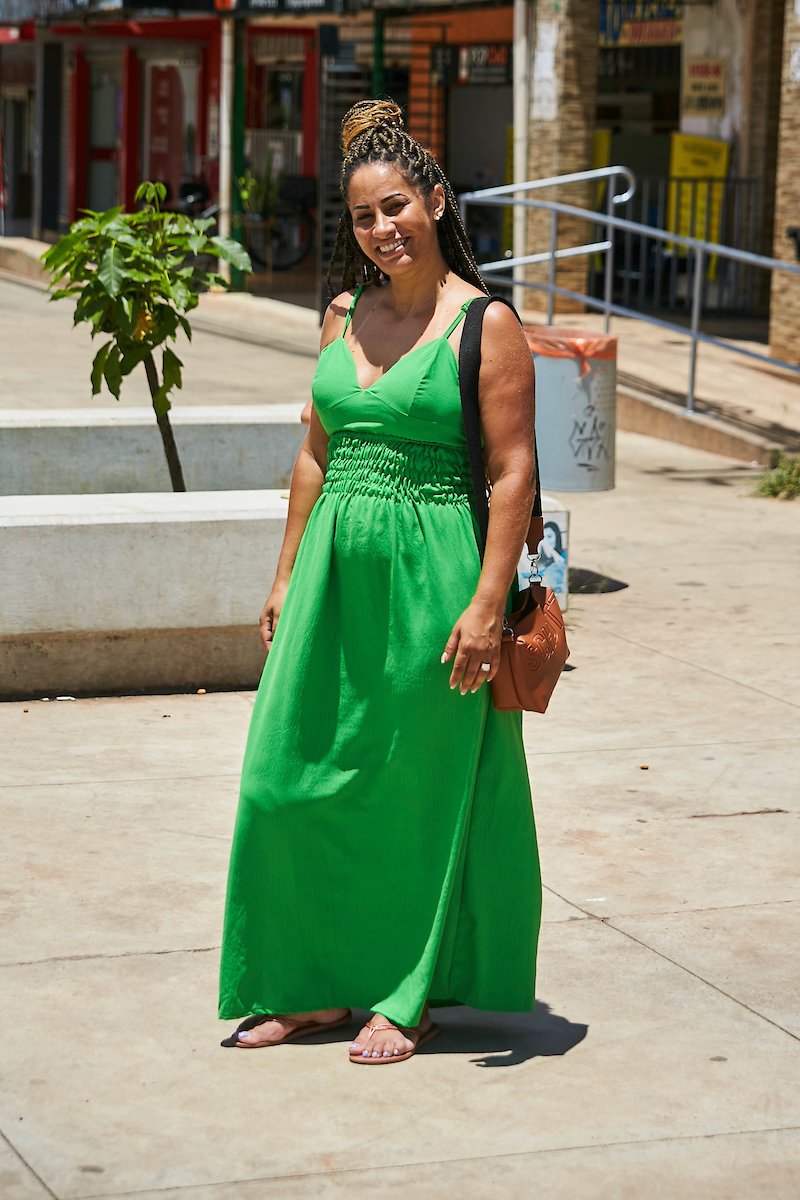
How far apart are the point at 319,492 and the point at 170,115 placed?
23.6m

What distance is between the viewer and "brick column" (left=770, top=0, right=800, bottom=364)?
1472 centimetres

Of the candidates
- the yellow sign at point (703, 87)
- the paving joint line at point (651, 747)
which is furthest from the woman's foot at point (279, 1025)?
the yellow sign at point (703, 87)

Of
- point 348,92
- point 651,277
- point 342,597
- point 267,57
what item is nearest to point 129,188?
point 267,57

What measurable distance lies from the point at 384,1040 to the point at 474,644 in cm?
81

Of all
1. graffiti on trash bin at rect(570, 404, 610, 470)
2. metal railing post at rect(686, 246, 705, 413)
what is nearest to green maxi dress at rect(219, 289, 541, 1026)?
graffiti on trash bin at rect(570, 404, 610, 470)

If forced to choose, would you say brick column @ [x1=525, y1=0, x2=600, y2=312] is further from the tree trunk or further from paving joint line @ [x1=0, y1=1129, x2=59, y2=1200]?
paving joint line @ [x1=0, y1=1129, x2=59, y2=1200]

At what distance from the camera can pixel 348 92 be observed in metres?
19.8

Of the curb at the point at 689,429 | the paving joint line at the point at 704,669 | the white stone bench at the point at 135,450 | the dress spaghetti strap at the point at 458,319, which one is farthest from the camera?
the curb at the point at 689,429

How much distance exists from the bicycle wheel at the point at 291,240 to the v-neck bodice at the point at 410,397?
20.0 m

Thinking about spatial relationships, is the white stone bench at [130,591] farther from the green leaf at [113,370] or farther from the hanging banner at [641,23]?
the hanging banner at [641,23]

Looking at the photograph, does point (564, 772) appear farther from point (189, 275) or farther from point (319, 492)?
point (189, 275)

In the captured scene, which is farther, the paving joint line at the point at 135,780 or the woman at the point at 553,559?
the woman at the point at 553,559

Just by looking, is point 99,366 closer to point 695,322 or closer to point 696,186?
point 695,322

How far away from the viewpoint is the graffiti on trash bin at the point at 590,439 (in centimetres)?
896
